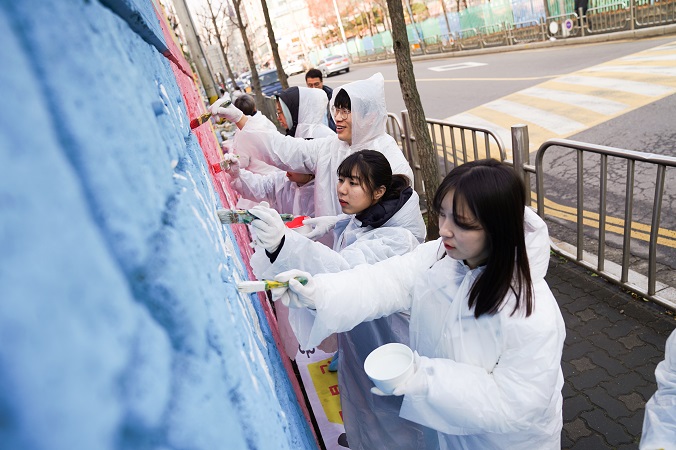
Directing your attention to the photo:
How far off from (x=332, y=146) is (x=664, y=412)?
2.38 m

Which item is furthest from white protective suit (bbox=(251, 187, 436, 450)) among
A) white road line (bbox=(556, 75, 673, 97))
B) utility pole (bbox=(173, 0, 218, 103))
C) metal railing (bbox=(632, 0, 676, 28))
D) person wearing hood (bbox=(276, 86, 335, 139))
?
metal railing (bbox=(632, 0, 676, 28))

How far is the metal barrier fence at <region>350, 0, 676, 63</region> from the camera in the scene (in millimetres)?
12930

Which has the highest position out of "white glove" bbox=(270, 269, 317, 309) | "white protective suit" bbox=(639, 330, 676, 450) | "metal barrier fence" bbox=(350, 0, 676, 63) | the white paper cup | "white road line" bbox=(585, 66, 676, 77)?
"white glove" bbox=(270, 269, 317, 309)

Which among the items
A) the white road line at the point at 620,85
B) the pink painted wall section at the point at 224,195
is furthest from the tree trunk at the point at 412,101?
the white road line at the point at 620,85

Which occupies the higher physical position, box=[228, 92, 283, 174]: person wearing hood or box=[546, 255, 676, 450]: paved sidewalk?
box=[228, 92, 283, 174]: person wearing hood

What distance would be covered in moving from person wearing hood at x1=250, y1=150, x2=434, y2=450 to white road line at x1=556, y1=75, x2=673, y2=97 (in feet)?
24.0

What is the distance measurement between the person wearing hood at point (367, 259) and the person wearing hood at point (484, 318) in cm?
27

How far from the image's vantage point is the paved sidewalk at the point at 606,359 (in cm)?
240

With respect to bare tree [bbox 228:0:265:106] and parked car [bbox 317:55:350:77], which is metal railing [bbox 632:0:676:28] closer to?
bare tree [bbox 228:0:265:106]

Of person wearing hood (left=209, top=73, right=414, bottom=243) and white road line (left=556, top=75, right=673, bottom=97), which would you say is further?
white road line (left=556, top=75, right=673, bottom=97)

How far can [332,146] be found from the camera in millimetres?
3209

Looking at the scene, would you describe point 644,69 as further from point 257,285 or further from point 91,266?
point 91,266

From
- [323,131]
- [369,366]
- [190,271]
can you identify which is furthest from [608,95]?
[190,271]

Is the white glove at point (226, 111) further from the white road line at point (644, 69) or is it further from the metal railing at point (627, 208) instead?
the white road line at point (644, 69)
